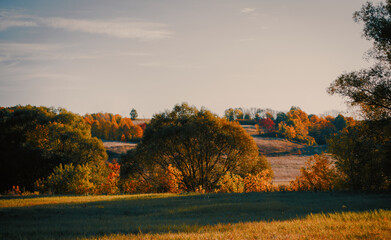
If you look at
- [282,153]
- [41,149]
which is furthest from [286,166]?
[41,149]

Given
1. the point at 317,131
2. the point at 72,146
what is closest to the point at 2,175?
the point at 72,146

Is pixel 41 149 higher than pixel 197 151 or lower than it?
higher

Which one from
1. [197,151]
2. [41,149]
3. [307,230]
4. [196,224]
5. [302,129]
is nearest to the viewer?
[307,230]

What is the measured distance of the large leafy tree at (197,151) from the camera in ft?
109

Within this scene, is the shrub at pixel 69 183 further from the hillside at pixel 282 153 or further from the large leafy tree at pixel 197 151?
the hillside at pixel 282 153

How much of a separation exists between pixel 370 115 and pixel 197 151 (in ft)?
60.1

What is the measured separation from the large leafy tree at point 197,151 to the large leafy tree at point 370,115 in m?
13.4

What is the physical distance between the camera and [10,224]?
372 inches

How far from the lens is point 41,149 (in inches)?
Answer: 1678

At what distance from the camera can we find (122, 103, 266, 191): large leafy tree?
1303 inches

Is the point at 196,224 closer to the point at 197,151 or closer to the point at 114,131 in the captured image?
the point at 197,151

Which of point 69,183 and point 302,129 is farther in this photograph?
point 302,129

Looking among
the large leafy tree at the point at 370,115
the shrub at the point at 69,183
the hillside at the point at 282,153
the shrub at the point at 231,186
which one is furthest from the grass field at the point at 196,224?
the hillside at the point at 282,153

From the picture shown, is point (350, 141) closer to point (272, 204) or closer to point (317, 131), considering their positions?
point (272, 204)
